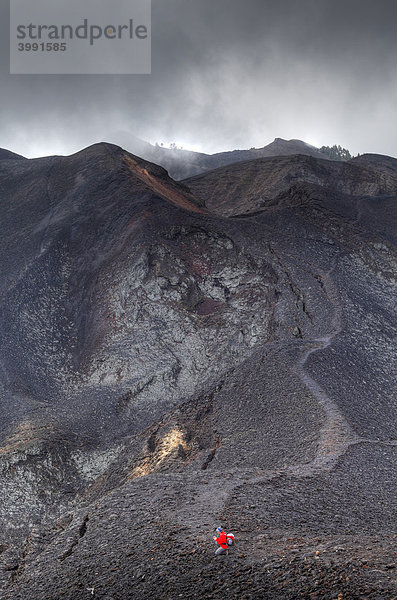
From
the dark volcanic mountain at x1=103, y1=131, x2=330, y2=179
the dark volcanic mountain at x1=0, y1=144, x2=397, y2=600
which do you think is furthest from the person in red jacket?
the dark volcanic mountain at x1=103, y1=131, x2=330, y2=179

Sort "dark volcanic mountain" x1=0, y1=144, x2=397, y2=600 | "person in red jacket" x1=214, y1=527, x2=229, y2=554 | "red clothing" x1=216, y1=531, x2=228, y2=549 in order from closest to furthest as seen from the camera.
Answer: "person in red jacket" x1=214, y1=527, x2=229, y2=554 → "red clothing" x1=216, y1=531, x2=228, y2=549 → "dark volcanic mountain" x1=0, y1=144, x2=397, y2=600

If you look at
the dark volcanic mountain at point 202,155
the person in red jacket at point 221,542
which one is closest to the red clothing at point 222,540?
the person in red jacket at point 221,542

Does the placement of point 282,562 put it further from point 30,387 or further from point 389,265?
point 389,265

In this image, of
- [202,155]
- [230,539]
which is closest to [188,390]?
[230,539]

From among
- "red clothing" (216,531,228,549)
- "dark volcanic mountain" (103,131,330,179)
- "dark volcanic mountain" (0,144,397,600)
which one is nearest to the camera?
"red clothing" (216,531,228,549)

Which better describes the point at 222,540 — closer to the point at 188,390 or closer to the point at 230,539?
the point at 230,539

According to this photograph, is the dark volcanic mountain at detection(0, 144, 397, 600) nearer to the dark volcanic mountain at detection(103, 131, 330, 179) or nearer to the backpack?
the backpack

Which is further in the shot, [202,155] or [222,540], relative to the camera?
[202,155]

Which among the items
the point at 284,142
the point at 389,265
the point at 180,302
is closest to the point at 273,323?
the point at 180,302
